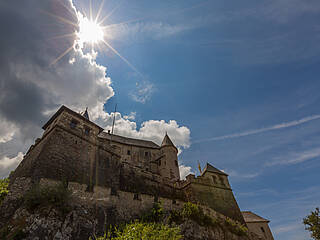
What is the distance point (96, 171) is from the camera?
1606 centimetres

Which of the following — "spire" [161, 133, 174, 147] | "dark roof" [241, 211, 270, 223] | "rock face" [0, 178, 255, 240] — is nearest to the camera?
"rock face" [0, 178, 255, 240]

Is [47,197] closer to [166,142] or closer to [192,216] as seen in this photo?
[192,216]

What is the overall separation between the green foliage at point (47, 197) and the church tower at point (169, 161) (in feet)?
57.3

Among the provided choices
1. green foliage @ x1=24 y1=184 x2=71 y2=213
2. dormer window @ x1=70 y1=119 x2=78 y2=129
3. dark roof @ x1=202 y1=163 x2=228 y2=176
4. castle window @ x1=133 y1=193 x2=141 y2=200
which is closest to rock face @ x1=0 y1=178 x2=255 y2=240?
castle window @ x1=133 y1=193 x2=141 y2=200

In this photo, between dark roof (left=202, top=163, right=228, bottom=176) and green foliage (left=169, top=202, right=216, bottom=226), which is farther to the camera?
dark roof (left=202, top=163, right=228, bottom=176)

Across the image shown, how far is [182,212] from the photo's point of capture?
17422mm

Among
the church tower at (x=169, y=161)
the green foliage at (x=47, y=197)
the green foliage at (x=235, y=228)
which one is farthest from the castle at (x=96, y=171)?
the church tower at (x=169, y=161)

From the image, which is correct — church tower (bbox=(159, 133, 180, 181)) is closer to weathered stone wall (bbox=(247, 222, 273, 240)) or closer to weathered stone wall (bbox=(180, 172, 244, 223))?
weathered stone wall (bbox=(180, 172, 244, 223))

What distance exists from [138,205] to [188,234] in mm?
5200

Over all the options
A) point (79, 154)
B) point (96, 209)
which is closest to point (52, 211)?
point (96, 209)

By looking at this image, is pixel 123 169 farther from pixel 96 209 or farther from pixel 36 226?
pixel 36 226

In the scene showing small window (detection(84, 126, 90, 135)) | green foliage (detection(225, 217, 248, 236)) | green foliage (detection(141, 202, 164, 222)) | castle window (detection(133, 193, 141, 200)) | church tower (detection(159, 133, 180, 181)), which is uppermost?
church tower (detection(159, 133, 180, 181))

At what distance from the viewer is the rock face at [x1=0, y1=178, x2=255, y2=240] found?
1021 centimetres

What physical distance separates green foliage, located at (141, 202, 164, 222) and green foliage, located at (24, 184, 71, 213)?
649 centimetres
